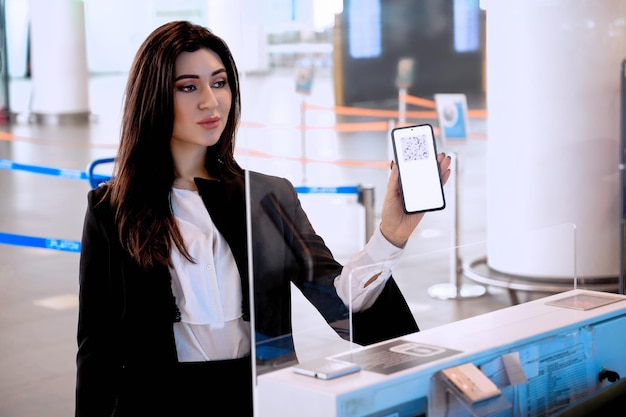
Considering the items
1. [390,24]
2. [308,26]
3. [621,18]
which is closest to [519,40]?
[621,18]

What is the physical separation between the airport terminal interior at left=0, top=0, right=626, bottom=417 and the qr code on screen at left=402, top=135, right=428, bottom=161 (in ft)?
0.65

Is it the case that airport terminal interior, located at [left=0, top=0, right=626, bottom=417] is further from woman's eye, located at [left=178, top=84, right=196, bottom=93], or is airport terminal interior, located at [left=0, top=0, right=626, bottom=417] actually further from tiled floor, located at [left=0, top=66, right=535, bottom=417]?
woman's eye, located at [left=178, top=84, right=196, bottom=93]

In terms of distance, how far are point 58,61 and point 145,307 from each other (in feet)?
52.7

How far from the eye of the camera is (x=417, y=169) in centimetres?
179

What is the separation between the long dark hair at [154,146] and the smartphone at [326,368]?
55 centimetres

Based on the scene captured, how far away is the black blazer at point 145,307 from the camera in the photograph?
1771 mm

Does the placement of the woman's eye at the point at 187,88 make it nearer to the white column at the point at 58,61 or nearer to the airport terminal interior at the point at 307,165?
the airport terminal interior at the point at 307,165

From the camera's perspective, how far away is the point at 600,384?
1.91m

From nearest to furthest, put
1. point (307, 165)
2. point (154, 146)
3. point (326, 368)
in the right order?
point (326, 368)
point (154, 146)
point (307, 165)

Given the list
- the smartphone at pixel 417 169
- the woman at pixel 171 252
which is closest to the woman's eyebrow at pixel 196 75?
the woman at pixel 171 252

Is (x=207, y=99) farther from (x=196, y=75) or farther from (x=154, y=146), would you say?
(x=154, y=146)

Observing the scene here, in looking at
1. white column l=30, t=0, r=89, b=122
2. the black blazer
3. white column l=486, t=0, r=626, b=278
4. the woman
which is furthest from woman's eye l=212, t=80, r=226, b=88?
white column l=30, t=0, r=89, b=122

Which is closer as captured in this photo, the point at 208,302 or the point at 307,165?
the point at 208,302

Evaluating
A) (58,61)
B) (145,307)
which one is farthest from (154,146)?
(58,61)
